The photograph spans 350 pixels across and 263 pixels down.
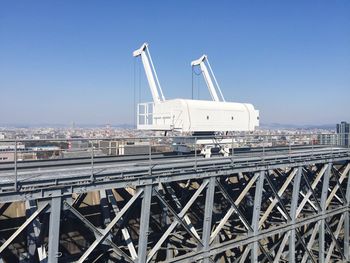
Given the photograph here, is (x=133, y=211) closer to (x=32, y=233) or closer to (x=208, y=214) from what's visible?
(x=208, y=214)

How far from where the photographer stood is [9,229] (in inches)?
338

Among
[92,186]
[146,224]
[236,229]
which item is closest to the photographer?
[92,186]

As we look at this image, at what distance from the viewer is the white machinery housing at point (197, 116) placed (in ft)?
41.7

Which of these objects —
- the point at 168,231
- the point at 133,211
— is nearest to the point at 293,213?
the point at 168,231

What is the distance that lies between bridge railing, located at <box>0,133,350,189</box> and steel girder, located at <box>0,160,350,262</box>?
91 centimetres

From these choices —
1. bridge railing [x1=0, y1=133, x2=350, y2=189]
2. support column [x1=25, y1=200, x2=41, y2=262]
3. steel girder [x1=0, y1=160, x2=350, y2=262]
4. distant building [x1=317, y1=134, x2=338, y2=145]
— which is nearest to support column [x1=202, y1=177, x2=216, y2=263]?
steel girder [x1=0, y1=160, x2=350, y2=262]

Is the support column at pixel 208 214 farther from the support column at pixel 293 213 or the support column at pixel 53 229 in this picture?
the support column at pixel 53 229

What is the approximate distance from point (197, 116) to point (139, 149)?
17.4ft

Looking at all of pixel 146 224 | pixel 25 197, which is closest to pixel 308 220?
pixel 146 224

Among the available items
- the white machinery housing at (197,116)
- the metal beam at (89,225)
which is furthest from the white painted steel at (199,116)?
the metal beam at (89,225)

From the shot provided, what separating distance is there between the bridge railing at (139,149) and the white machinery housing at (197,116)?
53 cm

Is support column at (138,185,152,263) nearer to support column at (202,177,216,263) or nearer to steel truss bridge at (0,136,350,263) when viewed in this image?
steel truss bridge at (0,136,350,263)

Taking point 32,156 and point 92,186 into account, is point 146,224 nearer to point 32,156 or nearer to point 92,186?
point 92,186

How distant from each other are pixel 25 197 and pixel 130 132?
922cm
